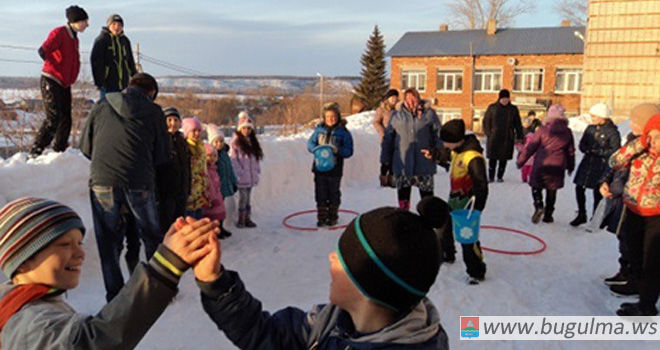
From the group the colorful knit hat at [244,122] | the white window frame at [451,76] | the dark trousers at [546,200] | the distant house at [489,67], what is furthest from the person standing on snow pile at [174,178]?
the white window frame at [451,76]

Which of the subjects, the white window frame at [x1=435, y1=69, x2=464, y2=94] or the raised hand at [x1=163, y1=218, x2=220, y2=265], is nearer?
the raised hand at [x1=163, y1=218, x2=220, y2=265]

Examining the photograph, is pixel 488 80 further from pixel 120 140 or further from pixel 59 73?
pixel 120 140

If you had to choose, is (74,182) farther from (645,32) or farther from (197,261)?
(645,32)

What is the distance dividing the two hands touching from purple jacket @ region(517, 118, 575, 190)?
6991mm

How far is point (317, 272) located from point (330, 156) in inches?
86.8

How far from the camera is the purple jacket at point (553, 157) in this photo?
733 centimetres

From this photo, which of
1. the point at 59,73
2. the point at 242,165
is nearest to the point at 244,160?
the point at 242,165

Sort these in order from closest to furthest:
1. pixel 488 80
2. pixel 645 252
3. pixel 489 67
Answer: pixel 645 252 < pixel 489 67 < pixel 488 80

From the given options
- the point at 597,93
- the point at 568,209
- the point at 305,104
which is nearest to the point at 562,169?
the point at 568,209

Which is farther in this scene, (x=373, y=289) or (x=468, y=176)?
(x=468, y=176)

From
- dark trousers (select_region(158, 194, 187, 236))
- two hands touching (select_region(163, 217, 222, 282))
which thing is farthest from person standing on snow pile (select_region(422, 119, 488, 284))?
two hands touching (select_region(163, 217, 222, 282))

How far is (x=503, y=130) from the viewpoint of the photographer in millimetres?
10359

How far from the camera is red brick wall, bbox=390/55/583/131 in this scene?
117 ft

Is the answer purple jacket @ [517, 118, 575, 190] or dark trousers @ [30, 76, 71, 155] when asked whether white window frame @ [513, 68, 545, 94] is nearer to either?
purple jacket @ [517, 118, 575, 190]
